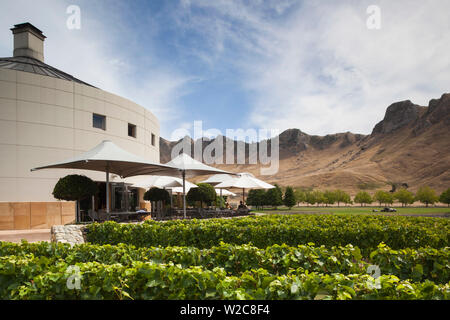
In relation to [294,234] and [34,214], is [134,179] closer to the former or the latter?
[34,214]

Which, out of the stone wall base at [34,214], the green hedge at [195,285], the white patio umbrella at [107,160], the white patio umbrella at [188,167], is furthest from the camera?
the stone wall base at [34,214]

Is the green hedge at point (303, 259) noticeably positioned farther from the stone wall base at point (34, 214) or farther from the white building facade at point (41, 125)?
the white building facade at point (41, 125)

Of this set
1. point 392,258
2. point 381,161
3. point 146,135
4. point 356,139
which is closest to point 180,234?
point 392,258

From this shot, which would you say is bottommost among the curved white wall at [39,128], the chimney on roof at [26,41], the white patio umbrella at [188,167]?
the white patio umbrella at [188,167]

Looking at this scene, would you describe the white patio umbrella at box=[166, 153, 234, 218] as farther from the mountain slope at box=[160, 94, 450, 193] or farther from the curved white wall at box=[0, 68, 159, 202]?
the mountain slope at box=[160, 94, 450, 193]

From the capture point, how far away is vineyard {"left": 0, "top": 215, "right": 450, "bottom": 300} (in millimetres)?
2783

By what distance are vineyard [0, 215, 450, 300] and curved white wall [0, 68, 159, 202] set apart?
38.5 ft

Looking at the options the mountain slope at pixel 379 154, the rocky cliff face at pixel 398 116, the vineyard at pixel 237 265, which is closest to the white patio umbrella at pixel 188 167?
the vineyard at pixel 237 265

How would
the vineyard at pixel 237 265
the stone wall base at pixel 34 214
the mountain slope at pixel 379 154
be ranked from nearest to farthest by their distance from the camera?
the vineyard at pixel 237 265, the stone wall base at pixel 34 214, the mountain slope at pixel 379 154

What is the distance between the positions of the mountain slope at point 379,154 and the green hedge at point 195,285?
88.5 meters

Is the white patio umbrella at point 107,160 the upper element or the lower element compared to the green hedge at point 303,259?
upper

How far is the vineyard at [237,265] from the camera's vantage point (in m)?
2.78

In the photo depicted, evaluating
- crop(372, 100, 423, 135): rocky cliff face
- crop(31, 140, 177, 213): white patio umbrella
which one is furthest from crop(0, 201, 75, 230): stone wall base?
crop(372, 100, 423, 135): rocky cliff face
